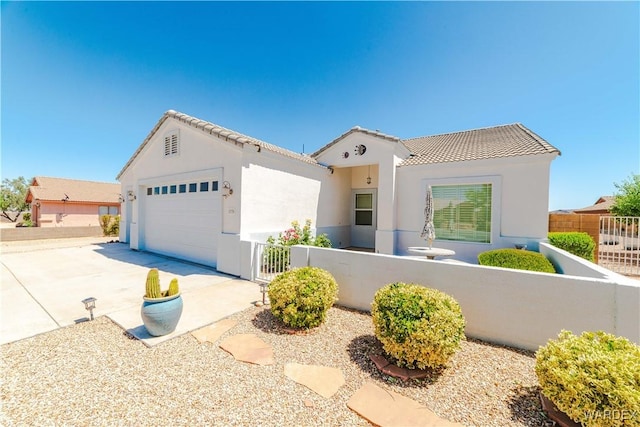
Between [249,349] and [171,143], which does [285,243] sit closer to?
[249,349]

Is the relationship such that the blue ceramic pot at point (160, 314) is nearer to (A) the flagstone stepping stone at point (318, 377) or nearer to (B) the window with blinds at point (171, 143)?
(A) the flagstone stepping stone at point (318, 377)

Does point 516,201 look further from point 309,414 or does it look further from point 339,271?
point 309,414

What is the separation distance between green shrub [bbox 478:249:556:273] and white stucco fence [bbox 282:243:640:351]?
2.98 feet

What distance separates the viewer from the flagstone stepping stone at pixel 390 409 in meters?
2.51

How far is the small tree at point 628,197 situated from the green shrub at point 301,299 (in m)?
23.7

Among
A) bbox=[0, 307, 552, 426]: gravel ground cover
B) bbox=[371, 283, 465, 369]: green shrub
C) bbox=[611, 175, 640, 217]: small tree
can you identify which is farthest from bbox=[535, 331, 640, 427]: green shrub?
bbox=[611, 175, 640, 217]: small tree

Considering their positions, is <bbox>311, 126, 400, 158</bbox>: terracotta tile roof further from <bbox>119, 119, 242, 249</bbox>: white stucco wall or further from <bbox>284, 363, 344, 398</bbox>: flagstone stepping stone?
<bbox>284, 363, 344, 398</bbox>: flagstone stepping stone

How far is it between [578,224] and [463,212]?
6.39 meters

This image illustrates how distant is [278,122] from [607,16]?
49.5 feet

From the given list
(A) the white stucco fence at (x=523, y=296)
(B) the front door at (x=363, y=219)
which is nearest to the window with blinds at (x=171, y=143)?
(B) the front door at (x=363, y=219)

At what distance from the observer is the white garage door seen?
926 centimetres

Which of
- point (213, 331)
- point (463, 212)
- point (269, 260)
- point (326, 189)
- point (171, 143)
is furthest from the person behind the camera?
point (326, 189)

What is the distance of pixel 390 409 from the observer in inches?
106

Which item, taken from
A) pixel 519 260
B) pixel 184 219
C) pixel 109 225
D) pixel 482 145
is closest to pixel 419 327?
pixel 519 260
